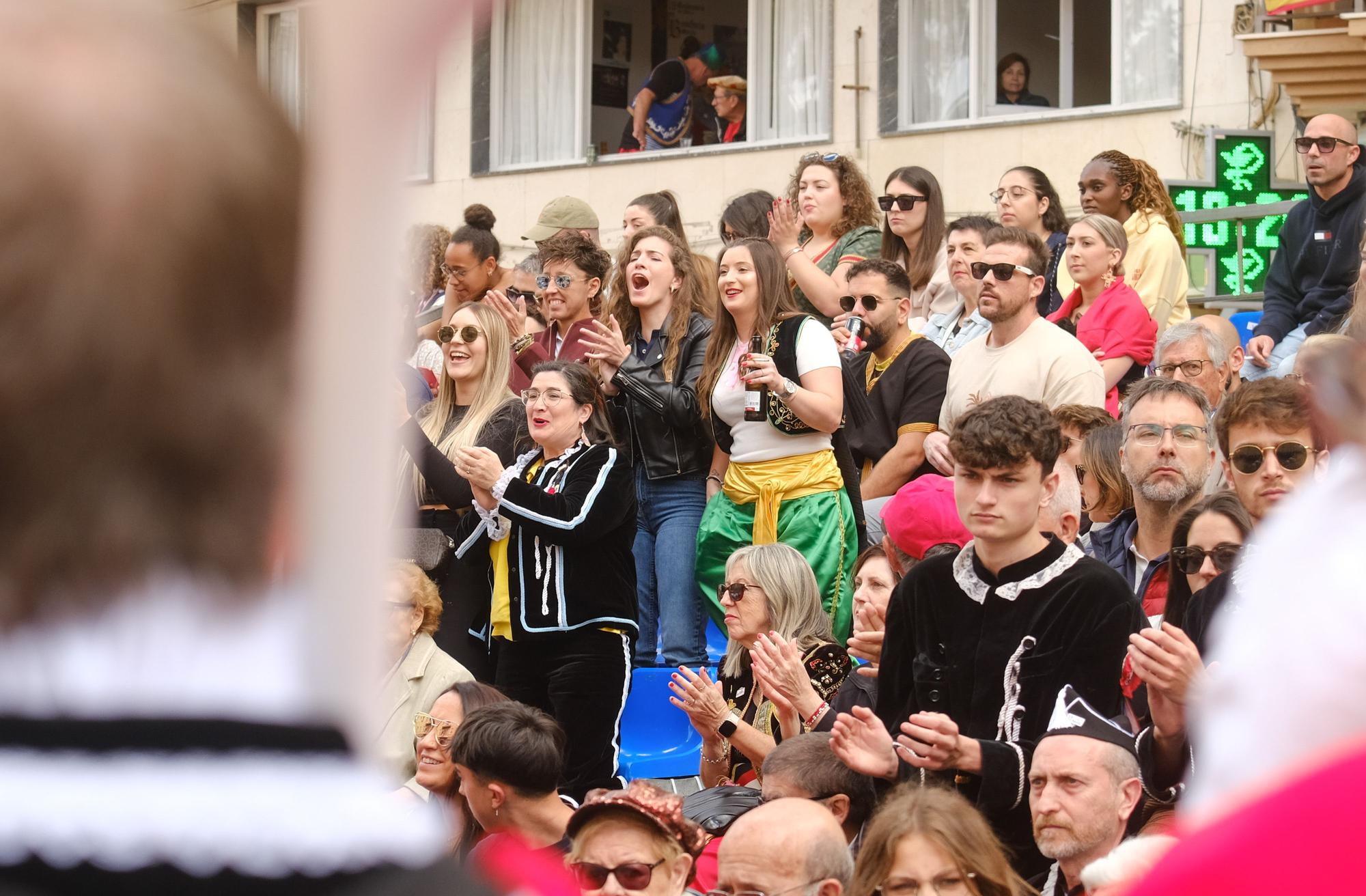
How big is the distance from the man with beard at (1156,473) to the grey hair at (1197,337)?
3.61 feet

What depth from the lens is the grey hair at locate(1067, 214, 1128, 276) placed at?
7.57 meters

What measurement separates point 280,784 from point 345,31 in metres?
0.28

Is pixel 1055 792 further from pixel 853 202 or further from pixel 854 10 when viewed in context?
pixel 854 10

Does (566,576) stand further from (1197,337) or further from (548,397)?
(1197,337)

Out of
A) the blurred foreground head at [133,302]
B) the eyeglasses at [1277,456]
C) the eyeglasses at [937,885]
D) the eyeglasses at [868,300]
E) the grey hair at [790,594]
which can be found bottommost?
the eyeglasses at [937,885]

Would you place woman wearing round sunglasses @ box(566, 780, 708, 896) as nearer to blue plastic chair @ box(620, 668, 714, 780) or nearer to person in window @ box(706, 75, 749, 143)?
blue plastic chair @ box(620, 668, 714, 780)

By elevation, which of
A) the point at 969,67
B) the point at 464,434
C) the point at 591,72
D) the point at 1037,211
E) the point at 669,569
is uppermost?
the point at 591,72

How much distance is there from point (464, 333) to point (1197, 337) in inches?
117

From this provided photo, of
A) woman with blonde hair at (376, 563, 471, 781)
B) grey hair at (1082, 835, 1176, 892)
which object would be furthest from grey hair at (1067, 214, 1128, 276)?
grey hair at (1082, 835, 1176, 892)

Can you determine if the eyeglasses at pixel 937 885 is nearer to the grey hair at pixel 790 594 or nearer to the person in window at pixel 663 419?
the grey hair at pixel 790 594

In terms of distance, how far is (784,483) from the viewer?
6332 millimetres

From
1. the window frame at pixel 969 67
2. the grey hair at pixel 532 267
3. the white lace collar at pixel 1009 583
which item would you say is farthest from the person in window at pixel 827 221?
the window frame at pixel 969 67

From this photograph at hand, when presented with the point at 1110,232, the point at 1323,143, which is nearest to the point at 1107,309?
the point at 1110,232

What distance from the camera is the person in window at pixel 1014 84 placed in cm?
1402
